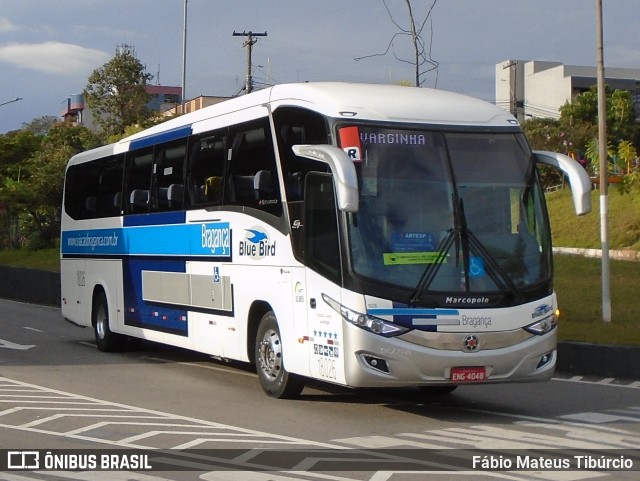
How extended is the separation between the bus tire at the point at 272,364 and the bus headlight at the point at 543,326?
2.73m

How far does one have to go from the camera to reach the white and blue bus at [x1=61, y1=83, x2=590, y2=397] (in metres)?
10.9

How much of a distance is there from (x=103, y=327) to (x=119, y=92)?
49.3m

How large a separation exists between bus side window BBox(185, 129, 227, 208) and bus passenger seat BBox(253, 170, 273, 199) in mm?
1328

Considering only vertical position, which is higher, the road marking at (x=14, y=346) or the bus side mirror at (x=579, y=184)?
the bus side mirror at (x=579, y=184)

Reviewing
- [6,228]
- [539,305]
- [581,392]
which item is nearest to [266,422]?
[539,305]

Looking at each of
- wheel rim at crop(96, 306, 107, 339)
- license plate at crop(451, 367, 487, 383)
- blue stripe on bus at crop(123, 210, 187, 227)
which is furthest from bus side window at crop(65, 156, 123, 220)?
license plate at crop(451, 367, 487, 383)

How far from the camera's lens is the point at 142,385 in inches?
557

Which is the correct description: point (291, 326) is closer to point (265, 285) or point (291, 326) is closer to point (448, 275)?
point (265, 285)

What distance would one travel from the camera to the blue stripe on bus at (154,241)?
14.4 m

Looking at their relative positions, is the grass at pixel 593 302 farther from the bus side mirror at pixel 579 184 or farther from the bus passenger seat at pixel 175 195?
the bus passenger seat at pixel 175 195

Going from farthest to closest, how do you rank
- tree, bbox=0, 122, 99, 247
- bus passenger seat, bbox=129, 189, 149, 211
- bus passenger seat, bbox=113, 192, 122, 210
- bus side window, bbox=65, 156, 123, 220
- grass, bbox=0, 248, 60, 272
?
1. tree, bbox=0, 122, 99, 247
2. grass, bbox=0, 248, 60, 272
3. bus side window, bbox=65, 156, 123, 220
4. bus passenger seat, bbox=113, 192, 122, 210
5. bus passenger seat, bbox=129, 189, 149, 211

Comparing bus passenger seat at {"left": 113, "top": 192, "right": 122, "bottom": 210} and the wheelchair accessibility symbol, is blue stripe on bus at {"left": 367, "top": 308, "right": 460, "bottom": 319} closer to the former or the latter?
the wheelchair accessibility symbol

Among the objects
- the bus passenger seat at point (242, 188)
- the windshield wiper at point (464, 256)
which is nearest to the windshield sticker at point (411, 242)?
the windshield wiper at point (464, 256)

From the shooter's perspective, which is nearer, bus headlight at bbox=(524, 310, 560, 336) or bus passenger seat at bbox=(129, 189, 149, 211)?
bus headlight at bbox=(524, 310, 560, 336)
